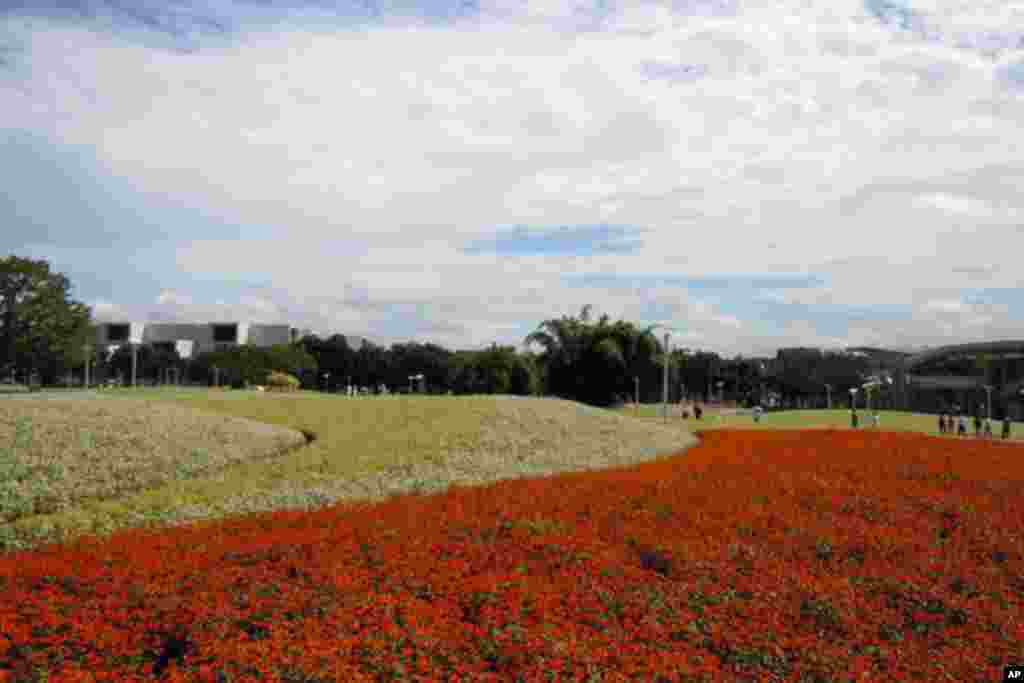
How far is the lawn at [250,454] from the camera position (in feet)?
35.2

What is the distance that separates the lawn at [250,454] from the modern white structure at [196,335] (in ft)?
406

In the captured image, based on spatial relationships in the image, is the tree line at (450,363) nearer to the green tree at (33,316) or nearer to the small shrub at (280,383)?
the green tree at (33,316)

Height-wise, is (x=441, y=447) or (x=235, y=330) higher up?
(x=235, y=330)

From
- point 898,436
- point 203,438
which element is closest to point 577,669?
point 203,438

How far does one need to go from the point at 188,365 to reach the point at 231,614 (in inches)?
4604

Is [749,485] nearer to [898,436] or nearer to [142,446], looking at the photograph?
[142,446]

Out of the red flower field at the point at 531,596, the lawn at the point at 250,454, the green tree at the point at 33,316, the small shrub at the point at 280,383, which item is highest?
the green tree at the point at 33,316

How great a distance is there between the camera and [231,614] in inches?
227

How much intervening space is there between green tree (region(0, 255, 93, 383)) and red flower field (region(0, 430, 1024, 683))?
4301 centimetres

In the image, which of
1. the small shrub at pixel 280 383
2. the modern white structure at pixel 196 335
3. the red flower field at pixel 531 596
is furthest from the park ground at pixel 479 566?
the modern white structure at pixel 196 335

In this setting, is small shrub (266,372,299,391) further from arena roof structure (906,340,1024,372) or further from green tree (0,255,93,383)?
arena roof structure (906,340,1024,372)

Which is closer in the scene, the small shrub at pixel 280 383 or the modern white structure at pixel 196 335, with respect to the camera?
the small shrub at pixel 280 383

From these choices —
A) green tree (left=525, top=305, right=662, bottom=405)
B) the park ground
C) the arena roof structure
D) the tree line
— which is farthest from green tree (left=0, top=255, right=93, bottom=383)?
the arena roof structure

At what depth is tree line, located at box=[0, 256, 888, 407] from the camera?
4631 cm
